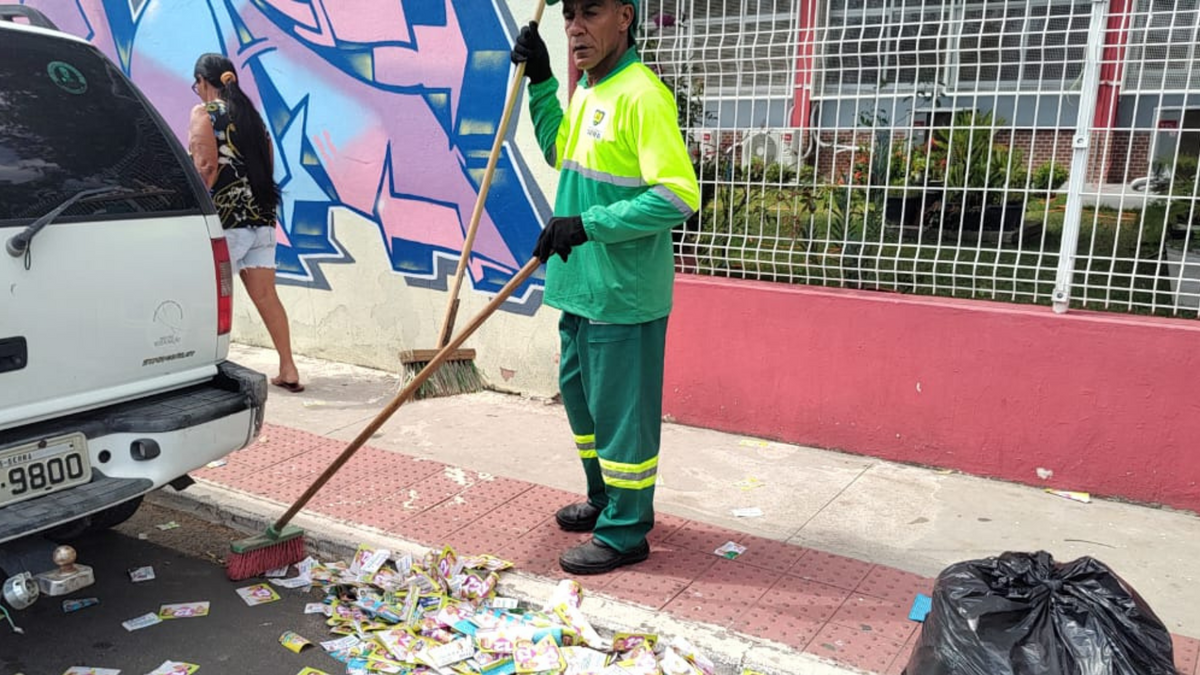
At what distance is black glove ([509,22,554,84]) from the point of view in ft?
11.8

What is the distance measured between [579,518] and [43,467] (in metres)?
1.97

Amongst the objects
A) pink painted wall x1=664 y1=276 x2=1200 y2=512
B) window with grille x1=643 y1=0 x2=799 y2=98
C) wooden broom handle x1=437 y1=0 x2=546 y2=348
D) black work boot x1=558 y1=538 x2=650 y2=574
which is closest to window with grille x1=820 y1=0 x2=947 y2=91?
window with grille x1=643 y1=0 x2=799 y2=98

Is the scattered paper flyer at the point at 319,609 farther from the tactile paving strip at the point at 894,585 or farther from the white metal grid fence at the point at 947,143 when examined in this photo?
the white metal grid fence at the point at 947,143

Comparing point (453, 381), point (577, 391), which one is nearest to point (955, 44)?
point (577, 391)

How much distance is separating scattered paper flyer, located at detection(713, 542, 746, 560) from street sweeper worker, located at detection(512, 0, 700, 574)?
0.31 meters

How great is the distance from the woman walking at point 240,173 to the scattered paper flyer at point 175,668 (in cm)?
315

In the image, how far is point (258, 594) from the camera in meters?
3.50

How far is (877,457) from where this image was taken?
4.74 meters

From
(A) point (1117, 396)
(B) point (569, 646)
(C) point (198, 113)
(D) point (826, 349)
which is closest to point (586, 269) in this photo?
(B) point (569, 646)

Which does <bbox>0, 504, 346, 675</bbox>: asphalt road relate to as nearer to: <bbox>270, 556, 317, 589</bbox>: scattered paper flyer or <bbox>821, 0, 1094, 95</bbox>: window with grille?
<bbox>270, 556, 317, 589</bbox>: scattered paper flyer

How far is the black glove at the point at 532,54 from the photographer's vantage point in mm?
3594

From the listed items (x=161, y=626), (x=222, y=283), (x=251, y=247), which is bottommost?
(x=161, y=626)

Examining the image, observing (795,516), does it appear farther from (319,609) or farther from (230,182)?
(230,182)

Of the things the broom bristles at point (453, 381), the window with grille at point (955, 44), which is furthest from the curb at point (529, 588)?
the window with grille at point (955, 44)
